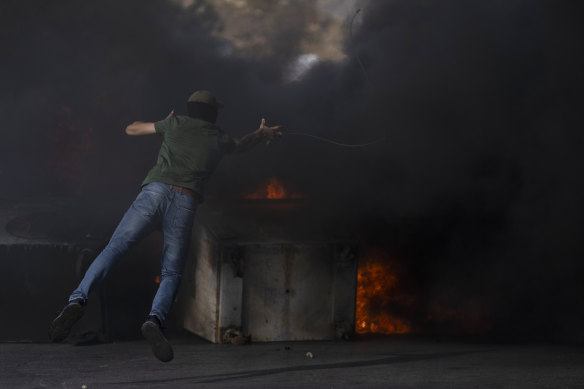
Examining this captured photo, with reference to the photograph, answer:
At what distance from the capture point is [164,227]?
4.86 meters

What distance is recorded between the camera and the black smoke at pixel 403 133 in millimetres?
6617

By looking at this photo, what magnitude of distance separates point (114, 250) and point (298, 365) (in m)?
1.50

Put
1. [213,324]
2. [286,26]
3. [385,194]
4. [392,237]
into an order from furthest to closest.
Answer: [286,26], [385,194], [392,237], [213,324]

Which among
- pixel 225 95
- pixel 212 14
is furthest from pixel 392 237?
pixel 212 14

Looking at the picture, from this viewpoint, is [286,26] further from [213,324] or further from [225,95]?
[213,324]

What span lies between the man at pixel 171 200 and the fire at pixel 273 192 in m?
1.73

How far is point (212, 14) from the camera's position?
9.25 m

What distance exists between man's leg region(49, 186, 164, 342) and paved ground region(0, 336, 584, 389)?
0.44 metres

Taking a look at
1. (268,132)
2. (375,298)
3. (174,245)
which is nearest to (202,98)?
(268,132)

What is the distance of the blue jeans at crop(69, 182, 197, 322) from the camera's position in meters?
4.68

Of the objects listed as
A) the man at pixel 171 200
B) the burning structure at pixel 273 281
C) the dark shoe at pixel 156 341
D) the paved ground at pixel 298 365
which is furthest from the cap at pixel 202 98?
the paved ground at pixel 298 365

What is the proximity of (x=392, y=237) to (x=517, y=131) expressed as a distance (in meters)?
1.80

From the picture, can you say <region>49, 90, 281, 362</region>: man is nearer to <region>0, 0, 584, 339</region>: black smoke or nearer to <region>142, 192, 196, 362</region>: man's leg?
<region>142, 192, 196, 362</region>: man's leg

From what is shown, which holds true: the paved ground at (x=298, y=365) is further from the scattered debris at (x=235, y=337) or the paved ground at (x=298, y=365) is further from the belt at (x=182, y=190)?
the belt at (x=182, y=190)
